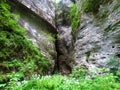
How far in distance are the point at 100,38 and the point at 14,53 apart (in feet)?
11.5

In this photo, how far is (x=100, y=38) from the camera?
7125 mm

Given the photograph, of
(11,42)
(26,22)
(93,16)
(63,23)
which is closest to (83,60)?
(93,16)

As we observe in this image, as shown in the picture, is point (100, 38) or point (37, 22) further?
point (37, 22)

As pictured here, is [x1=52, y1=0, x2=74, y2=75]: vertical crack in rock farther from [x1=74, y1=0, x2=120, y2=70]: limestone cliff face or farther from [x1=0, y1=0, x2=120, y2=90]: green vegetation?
[x1=0, y1=0, x2=120, y2=90]: green vegetation

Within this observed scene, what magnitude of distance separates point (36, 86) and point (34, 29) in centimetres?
698

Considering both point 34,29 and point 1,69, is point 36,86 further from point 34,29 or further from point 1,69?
point 34,29

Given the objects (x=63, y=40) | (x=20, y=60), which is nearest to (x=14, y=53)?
(x=20, y=60)

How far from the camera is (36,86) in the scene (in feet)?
10.2

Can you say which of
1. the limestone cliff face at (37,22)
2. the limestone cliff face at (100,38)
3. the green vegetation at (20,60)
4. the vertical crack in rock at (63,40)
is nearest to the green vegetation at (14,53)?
the green vegetation at (20,60)

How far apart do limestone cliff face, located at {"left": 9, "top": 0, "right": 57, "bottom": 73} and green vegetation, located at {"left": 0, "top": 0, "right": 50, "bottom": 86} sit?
1.07m

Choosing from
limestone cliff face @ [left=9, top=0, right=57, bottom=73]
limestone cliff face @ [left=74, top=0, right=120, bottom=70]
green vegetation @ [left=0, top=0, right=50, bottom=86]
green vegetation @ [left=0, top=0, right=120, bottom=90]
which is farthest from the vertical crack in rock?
green vegetation @ [left=0, top=0, right=50, bottom=86]

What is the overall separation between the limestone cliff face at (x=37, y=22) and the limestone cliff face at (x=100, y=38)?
2091 millimetres

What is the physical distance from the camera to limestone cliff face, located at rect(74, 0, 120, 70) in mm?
6246

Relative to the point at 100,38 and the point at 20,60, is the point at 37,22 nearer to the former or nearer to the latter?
the point at 20,60
